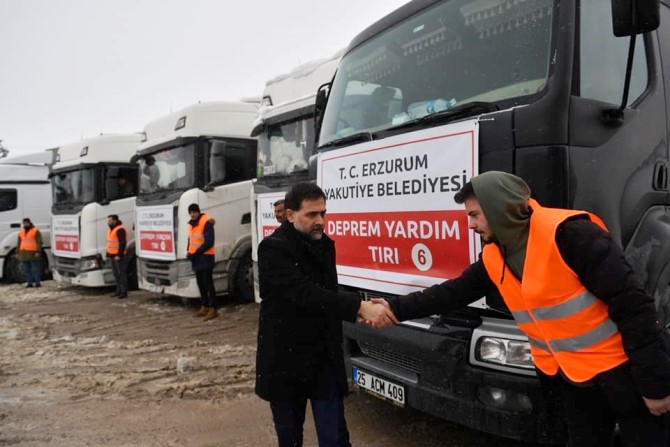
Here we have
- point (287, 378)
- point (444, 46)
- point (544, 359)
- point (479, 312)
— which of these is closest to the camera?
point (544, 359)

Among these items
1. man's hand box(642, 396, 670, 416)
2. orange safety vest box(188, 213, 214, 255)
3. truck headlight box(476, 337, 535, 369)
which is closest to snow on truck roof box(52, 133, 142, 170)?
orange safety vest box(188, 213, 214, 255)

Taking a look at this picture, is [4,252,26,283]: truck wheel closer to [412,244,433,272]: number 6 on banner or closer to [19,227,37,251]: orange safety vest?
[19,227,37,251]: orange safety vest

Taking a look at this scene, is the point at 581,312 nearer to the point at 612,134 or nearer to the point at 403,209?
the point at 612,134

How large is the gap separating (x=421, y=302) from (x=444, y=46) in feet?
4.88

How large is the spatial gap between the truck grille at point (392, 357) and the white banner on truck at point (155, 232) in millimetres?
5550

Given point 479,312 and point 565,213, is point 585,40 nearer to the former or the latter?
point 565,213

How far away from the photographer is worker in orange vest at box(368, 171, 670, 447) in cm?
166

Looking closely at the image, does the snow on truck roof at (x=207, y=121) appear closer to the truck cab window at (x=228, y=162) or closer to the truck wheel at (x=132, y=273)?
the truck cab window at (x=228, y=162)

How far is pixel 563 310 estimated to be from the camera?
70.4 inches

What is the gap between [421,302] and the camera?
2.46 m

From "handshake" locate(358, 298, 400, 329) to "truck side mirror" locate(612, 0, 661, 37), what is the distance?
158 centimetres

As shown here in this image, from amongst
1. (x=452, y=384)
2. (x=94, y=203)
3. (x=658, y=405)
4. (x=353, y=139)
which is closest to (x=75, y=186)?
(x=94, y=203)

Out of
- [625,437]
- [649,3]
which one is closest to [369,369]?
[625,437]

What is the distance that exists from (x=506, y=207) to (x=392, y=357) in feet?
4.48
